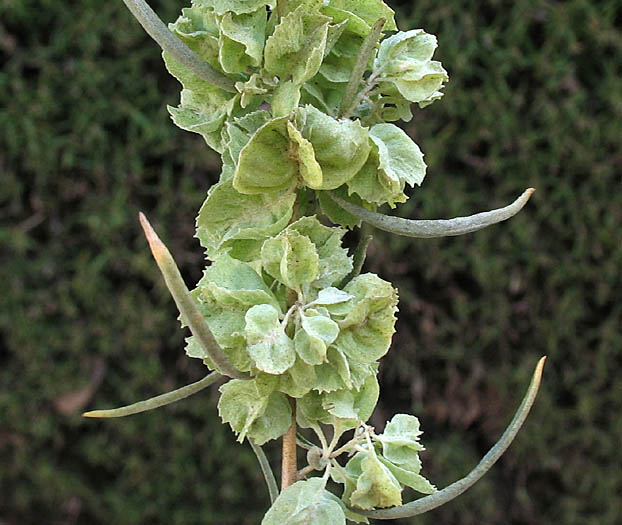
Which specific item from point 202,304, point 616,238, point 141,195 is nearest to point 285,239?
point 202,304

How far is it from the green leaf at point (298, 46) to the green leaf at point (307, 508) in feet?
0.58

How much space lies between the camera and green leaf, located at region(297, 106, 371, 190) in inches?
12.9

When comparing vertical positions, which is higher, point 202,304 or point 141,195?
→ point 202,304

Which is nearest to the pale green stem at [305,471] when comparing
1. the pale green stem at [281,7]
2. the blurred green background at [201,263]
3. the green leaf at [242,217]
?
the green leaf at [242,217]

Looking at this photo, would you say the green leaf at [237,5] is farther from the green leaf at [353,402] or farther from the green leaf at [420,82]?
the green leaf at [353,402]

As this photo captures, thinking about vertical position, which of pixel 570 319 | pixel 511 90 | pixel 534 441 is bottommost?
pixel 534 441

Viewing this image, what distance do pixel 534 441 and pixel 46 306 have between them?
80cm

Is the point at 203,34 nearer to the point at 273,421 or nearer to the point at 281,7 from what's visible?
the point at 281,7

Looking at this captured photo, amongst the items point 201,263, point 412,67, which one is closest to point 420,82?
point 412,67

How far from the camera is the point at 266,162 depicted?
33 cm

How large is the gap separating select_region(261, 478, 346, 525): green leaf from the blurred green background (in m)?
0.87

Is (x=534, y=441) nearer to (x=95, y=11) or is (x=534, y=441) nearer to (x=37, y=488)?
(x=37, y=488)

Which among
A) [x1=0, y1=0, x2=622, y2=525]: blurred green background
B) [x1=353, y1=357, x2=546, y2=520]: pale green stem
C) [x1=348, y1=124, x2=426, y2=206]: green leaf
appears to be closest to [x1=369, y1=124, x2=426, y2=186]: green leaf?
[x1=348, y1=124, x2=426, y2=206]: green leaf

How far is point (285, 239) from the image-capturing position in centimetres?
33
